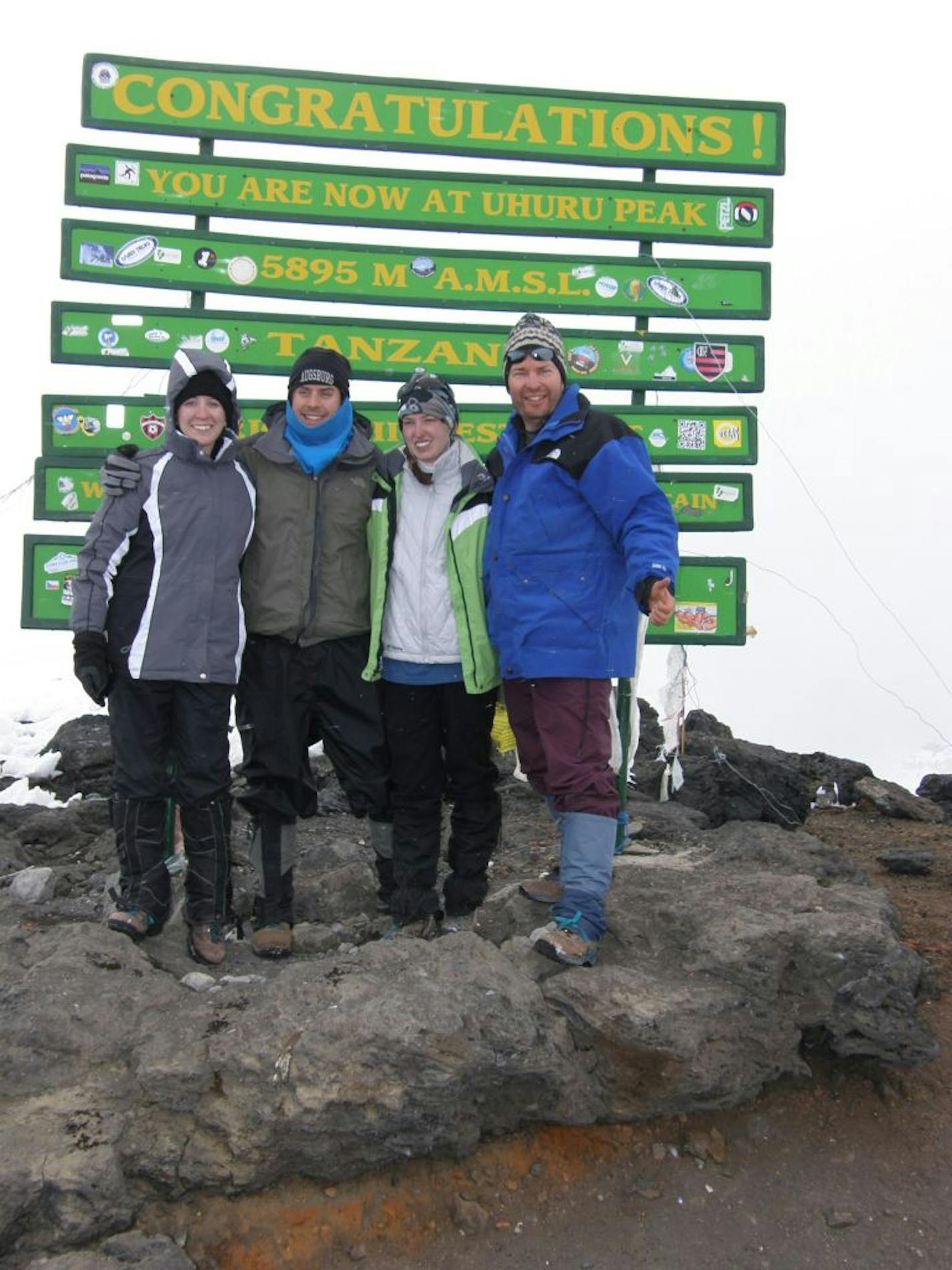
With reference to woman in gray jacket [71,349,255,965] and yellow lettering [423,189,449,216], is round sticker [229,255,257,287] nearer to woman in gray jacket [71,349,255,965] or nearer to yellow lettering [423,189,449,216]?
yellow lettering [423,189,449,216]

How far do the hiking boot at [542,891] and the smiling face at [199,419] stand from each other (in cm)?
208

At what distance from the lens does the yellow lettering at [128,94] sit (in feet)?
21.2

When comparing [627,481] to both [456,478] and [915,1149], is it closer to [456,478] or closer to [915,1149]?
[456,478]

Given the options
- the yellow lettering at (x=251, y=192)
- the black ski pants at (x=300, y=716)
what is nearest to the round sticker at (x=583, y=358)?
the yellow lettering at (x=251, y=192)

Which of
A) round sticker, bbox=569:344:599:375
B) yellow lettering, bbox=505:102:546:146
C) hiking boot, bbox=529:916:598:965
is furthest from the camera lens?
round sticker, bbox=569:344:599:375

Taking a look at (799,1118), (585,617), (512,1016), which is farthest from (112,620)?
(799,1118)

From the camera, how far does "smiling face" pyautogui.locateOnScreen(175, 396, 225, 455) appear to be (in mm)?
4070

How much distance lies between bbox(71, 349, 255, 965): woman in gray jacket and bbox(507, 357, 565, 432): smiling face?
110 cm

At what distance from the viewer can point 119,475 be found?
4.01 meters

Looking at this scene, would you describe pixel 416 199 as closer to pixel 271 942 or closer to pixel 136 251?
pixel 136 251

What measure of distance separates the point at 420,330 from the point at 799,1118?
4989 mm

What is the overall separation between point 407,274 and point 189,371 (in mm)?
3049

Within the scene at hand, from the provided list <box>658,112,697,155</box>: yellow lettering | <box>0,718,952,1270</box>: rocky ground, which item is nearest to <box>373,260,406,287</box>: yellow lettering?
<box>658,112,697,155</box>: yellow lettering

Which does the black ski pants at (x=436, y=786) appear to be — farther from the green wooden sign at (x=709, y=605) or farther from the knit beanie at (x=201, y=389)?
the green wooden sign at (x=709, y=605)
